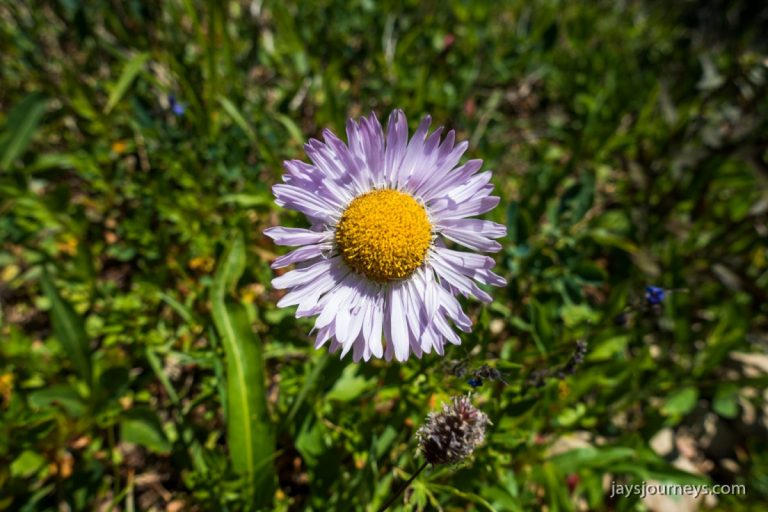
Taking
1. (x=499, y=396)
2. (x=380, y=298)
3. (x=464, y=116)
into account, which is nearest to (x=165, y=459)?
(x=380, y=298)

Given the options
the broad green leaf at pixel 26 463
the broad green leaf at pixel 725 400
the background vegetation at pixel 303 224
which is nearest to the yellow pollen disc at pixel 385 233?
the background vegetation at pixel 303 224

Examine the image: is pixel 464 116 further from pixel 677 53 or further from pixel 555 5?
pixel 677 53

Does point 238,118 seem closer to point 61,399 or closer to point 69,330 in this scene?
point 69,330

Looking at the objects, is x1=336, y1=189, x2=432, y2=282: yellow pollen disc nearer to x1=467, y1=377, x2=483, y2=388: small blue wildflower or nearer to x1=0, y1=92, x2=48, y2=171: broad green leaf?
x1=467, y1=377, x2=483, y2=388: small blue wildflower

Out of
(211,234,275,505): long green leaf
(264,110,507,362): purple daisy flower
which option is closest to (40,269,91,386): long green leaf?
(211,234,275,505): long green leaf

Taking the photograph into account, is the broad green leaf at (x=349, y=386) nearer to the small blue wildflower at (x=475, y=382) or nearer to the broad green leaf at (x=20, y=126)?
the small blue wildflower at (x=475, y=382)

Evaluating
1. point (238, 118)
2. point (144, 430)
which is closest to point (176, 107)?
point (238, 118)
